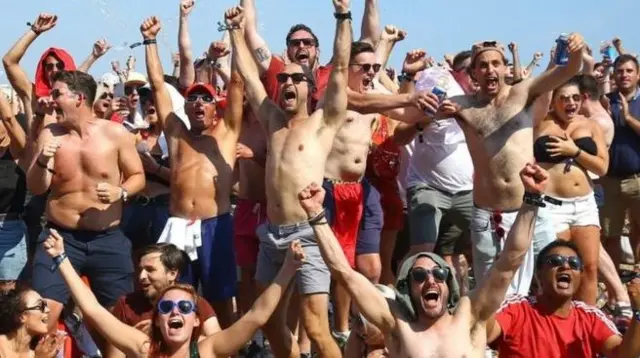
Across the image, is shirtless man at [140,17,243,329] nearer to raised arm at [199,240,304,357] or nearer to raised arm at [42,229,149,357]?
raised arm at [42,229,149,357]

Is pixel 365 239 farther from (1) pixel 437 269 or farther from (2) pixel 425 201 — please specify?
(1) pixel 437 269

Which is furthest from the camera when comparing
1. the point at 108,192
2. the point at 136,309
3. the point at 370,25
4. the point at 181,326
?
the point at 370,25

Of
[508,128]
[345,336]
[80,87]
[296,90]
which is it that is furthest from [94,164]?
[508,128]

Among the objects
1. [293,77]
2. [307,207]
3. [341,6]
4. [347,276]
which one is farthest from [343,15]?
[347,276]

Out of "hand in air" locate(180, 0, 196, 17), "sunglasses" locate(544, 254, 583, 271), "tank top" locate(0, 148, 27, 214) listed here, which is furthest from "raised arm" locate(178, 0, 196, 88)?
"sunglasses" locate(544, 254, 583, 271)

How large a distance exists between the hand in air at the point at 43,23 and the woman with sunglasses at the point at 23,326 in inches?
119

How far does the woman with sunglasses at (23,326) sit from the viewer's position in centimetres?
608

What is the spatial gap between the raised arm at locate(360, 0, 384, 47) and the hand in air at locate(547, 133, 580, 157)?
1.99 meters

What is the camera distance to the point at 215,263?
8.03 meters

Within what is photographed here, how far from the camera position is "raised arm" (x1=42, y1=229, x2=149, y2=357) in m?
5.94

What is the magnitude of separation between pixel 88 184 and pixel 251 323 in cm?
234

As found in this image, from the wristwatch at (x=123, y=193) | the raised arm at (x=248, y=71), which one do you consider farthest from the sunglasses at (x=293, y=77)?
the wristwatch at (x=123, y=193)

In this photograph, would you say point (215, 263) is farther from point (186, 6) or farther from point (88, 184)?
point (186, 6)

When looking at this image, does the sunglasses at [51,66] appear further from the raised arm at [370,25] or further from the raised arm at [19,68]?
the raised arm at [370,25]
